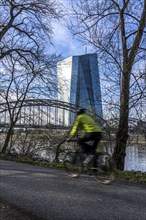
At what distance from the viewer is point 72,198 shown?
755 centimetres

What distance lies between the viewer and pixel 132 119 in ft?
53.8

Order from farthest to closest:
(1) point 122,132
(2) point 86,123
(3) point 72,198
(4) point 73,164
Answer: (1) point 122,132, (4) point 73,164, (2) point 86,123, (3) point 72,198

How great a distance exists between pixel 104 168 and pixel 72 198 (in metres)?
1.24

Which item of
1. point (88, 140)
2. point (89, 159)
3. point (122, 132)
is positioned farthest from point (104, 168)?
point (122, 132)

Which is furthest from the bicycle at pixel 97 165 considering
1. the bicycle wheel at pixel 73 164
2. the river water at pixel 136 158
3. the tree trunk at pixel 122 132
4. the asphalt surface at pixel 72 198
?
the river water at pixel 136 158

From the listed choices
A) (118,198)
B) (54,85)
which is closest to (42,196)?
(118,198)

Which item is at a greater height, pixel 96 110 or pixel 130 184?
pixel 96 110

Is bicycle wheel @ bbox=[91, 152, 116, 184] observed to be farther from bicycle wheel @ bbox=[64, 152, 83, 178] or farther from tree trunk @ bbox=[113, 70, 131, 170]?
tree trunk @ bbox=[113, 70, 131, 170]

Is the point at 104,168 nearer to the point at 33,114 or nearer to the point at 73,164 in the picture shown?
the point at 73,164

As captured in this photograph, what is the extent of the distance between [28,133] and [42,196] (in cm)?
1669

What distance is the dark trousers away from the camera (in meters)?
8.41

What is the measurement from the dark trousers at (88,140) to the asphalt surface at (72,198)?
3.10 ft

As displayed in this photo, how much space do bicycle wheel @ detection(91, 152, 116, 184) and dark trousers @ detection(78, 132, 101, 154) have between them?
0.25 m

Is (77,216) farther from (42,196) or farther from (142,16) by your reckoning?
(142,16)
